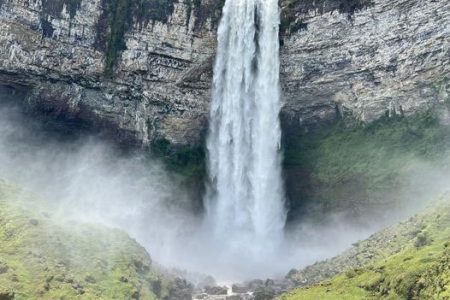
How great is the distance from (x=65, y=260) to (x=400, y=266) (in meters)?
22.7

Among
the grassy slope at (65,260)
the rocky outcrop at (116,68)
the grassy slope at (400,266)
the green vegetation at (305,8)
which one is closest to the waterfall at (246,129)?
the green vegetation at (305,8)

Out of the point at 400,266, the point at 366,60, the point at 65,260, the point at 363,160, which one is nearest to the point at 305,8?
the point at 366,60

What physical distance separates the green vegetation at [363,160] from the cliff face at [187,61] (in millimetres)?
1825

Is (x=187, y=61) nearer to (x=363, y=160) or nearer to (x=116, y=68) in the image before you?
(x=116, y=68)

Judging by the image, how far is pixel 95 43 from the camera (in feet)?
218

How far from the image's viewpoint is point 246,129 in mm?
68062

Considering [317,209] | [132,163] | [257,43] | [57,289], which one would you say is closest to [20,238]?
[57,289]

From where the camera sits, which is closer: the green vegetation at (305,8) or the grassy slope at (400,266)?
the grassy slope at (400,266)

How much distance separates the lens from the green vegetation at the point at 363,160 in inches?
2243

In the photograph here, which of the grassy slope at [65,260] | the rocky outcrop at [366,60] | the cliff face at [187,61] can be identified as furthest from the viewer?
the cliff face at [187,61]

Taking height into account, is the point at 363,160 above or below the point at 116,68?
below

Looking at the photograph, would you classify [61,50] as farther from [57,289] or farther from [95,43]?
[57,289]

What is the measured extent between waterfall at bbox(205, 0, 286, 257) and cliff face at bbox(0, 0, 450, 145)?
1663 mm

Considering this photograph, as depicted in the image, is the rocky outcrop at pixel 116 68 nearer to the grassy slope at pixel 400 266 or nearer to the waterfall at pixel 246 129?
the waterfall at pixel 246 129
